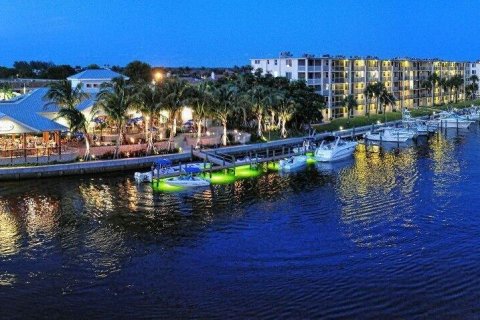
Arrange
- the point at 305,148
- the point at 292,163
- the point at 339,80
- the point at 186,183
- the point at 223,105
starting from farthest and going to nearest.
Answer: the point at 339,80 → the point at 305,148 → the point at 223,105 → the point at 292,163 → the point at 186,183

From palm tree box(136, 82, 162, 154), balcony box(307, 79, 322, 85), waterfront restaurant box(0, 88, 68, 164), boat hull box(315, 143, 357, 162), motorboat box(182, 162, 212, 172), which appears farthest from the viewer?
balcony box(307, 79, 322, 85)

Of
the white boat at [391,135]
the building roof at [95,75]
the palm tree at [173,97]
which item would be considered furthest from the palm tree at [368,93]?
the palm tree at [173,97]

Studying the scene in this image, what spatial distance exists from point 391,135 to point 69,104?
5334 cm

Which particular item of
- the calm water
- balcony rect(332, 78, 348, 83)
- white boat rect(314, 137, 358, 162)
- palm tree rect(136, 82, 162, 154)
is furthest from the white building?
balcony rect(332, 78, 348, 83)

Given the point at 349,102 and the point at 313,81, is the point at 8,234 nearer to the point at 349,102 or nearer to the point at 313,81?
the point at 349,102

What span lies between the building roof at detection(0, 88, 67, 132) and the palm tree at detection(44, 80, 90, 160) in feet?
3.52

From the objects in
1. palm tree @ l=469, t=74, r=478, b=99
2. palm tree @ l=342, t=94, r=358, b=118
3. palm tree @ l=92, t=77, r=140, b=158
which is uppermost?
palm tree @ l=469, t=74, r=478, b=99

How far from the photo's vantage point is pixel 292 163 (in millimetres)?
69375

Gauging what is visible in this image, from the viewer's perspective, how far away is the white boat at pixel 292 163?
68.6 metres

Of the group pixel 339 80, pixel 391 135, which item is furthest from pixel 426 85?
pixel 391 135

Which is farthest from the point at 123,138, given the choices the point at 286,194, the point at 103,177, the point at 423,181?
the point at 423,181

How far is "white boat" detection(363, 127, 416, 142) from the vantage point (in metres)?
95.4

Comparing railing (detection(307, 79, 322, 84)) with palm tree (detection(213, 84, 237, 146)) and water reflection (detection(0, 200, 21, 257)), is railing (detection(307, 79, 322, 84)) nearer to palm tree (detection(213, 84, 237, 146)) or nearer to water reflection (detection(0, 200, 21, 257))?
palm tree (detection(213, 84, 237, 146))

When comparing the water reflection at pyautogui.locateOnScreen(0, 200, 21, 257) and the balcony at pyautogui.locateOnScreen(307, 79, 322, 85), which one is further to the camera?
the balcony at pyautogui.locateOnScreen(307, 79, 322, 85)
